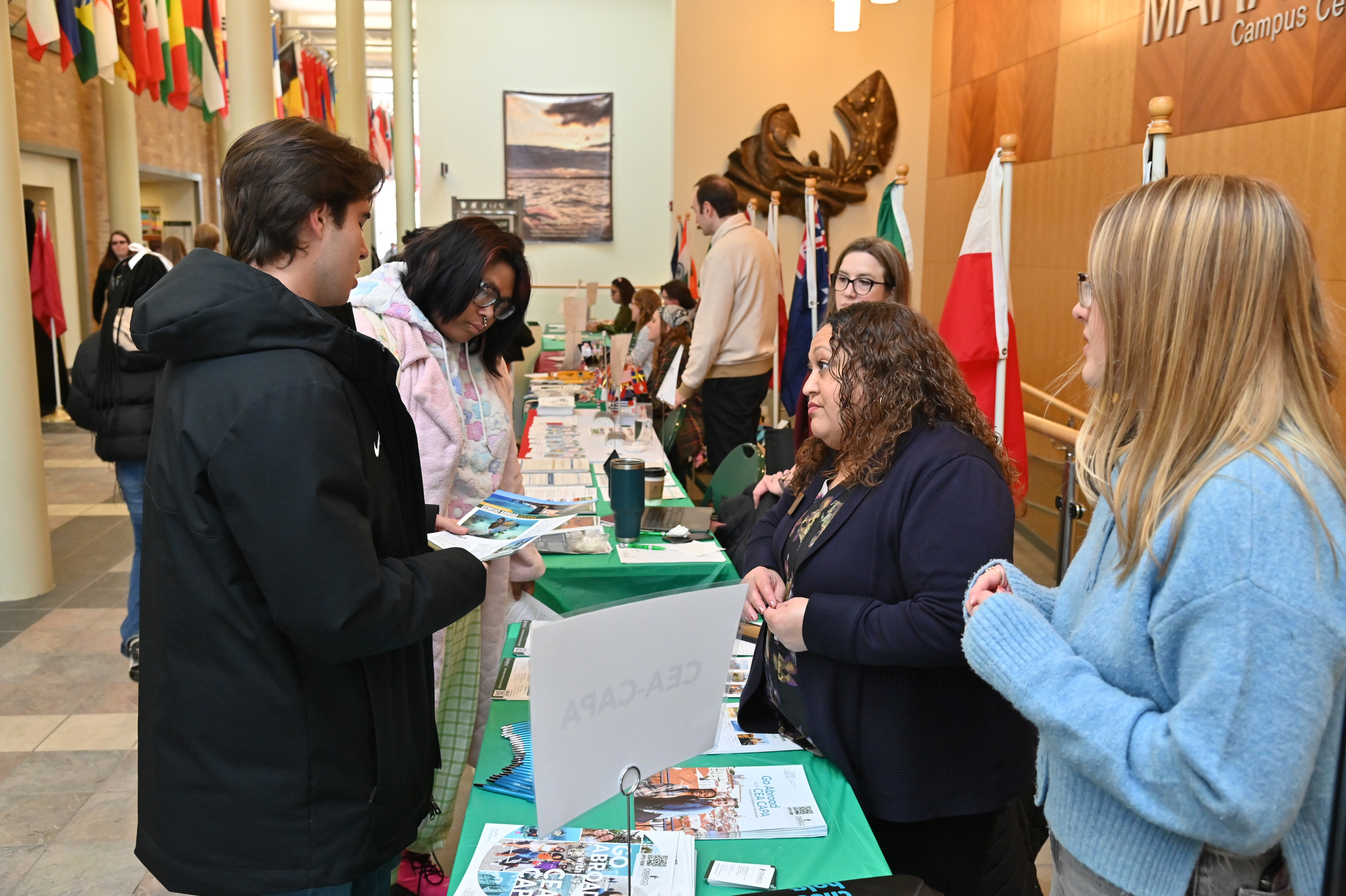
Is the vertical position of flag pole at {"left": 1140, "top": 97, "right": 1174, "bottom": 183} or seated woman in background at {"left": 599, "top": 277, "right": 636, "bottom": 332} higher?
flag pole at {"left": 1140, "top": 97, "right": 1174, "bottom": 183}

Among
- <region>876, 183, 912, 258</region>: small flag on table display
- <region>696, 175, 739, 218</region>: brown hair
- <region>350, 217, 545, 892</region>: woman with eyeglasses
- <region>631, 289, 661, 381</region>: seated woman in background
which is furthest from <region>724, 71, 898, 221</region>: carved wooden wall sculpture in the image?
<region>350, 217, 545, 892</region>: woman with eyeglasses

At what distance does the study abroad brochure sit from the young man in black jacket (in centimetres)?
19

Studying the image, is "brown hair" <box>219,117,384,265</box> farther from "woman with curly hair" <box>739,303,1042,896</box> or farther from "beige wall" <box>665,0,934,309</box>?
"beige wall" <box>665,0,934,309</box>

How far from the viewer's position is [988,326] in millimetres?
3348

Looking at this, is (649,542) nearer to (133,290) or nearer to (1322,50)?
(133,290)

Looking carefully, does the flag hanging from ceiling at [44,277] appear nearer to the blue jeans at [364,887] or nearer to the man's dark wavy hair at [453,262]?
the man's dark wavy hair at [453,262]

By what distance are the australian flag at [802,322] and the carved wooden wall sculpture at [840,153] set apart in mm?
2352

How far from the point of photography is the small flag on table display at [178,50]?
9.30 metres

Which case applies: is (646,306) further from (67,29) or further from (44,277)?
(44,277)

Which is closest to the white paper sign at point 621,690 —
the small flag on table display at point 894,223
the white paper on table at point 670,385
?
the white paper on table at point 670,385

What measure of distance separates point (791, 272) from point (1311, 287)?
24.7ft

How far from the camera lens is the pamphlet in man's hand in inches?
71.6

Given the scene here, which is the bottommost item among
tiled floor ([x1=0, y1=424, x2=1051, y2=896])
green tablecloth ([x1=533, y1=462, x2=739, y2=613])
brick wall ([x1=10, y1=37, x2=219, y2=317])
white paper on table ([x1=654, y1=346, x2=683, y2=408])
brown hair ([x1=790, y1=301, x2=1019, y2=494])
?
tiled floor ([x1=0, y1=424, x2=1051, y2=896])

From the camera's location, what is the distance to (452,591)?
1478 millimetres
